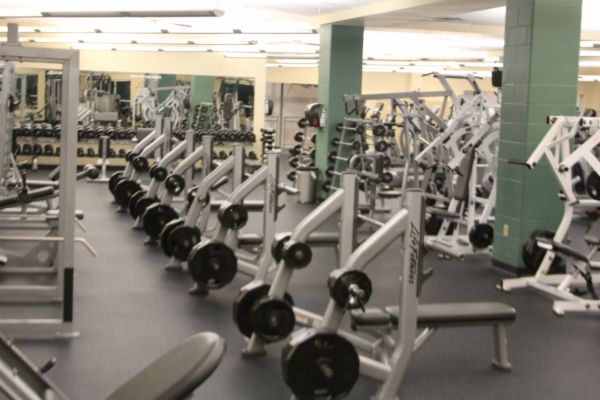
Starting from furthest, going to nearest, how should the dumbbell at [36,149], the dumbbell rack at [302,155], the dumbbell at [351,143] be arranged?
the dumbbell at [36,149] → the dumbbell rack at [302,155] → the dumbbell at [351,143]

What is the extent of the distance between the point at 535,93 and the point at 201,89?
33.4 feet

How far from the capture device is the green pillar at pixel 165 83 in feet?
50.5

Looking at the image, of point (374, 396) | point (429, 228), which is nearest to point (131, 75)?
point (429, 228)

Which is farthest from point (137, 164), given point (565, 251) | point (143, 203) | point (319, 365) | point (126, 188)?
point (319, 365)

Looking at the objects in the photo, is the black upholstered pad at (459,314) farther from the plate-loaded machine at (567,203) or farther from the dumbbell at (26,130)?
the dumbbell at (26,130)

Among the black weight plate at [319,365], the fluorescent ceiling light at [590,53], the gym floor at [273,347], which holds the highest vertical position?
the fluorescent ceiling light at [590,53]

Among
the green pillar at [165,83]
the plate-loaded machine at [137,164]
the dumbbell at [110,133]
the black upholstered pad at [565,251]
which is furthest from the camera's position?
the green pillar at [165,83]

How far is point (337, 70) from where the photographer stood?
33.9ft

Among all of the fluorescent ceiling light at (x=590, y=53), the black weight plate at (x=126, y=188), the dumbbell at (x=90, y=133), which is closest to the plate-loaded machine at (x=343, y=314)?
the black weight plate at (x=126, y=188)

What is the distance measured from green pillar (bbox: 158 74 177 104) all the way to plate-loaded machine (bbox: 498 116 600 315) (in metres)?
10.7

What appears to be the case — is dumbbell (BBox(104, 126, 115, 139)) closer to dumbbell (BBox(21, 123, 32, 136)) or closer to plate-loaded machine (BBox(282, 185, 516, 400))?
dumbbell (BBox(21, 123, 32, 136))

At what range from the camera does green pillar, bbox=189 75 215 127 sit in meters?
15.5

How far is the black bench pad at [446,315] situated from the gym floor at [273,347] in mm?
316

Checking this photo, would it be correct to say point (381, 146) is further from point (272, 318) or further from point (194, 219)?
point (272, 318)
